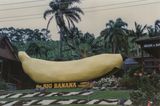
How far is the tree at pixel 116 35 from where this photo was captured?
298 ft

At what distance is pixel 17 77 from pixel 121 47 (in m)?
34.0

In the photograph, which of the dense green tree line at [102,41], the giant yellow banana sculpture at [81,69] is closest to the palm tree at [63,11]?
the dense green tree line at [102,41]

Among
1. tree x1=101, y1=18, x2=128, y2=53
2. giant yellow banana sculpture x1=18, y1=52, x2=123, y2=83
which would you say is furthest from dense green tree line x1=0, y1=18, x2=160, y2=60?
giant yellow banana sculpture x1=18, y1=52, x2=123, y2=83

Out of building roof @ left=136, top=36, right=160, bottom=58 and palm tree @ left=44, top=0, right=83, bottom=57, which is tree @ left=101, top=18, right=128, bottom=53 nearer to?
palm tree @ left=44, top=0, right=83, bottom=57

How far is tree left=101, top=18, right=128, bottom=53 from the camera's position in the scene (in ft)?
298

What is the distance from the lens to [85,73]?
48.1 meters

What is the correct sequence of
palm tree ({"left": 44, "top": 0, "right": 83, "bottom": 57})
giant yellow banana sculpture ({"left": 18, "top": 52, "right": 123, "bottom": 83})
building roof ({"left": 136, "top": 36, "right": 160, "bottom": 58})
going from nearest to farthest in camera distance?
building roof ({"left": 136, "top": 36, "right": 160, "bottom": 58})
giant yellow banana sculpture ({"left": 18, "top": 52, "right": 123, "bottom": 83})
palm tree ({"left": 44, "top": 0, "right": 83, "bottom": 57})

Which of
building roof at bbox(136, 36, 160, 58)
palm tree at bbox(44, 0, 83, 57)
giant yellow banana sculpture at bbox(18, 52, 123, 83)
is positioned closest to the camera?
building roof at bbox(136, 36, 160, 58)

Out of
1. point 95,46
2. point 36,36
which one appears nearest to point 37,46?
point 95,46

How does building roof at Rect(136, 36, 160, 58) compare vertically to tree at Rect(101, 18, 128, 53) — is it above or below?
below

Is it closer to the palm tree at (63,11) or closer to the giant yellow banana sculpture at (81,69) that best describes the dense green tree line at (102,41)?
the palm tree at (63,11)

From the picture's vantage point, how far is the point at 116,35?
299ft

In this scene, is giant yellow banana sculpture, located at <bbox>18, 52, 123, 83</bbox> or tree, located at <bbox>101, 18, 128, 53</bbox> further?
tree, located at <bbox>101, 18, 128, 53</bbox>

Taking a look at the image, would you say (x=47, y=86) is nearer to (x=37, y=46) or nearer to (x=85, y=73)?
(x=85, y=73)
